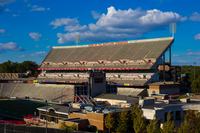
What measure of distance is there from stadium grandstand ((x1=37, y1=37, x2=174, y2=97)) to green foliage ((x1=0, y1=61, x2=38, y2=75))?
3680 centimetres

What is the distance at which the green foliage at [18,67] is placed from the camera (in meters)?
147

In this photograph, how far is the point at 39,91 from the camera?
9319cm

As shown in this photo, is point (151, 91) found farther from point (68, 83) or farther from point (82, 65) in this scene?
point (82, 65)

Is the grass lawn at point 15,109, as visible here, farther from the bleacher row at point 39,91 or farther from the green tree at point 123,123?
the green tree at point 123,123

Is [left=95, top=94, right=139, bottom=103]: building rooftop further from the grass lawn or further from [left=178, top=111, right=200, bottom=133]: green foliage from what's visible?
[left=178, top=111, right=200, bottom=133]: green foliage

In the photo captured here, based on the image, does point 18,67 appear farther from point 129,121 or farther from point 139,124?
point 139,124

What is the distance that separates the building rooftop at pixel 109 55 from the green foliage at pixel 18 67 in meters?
34.6

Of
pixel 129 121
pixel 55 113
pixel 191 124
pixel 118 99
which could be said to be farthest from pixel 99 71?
pixel 191 124

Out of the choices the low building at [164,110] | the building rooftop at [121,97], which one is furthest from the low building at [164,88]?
the low building at [164,110]

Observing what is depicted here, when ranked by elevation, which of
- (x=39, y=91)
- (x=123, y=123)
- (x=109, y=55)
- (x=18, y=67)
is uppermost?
(x=109, y=55)

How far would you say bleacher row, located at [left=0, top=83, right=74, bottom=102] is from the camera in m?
82.1

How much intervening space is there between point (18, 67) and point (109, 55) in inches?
2462

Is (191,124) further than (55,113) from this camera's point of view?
No

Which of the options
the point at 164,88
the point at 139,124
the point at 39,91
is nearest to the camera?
the point at 139,124
